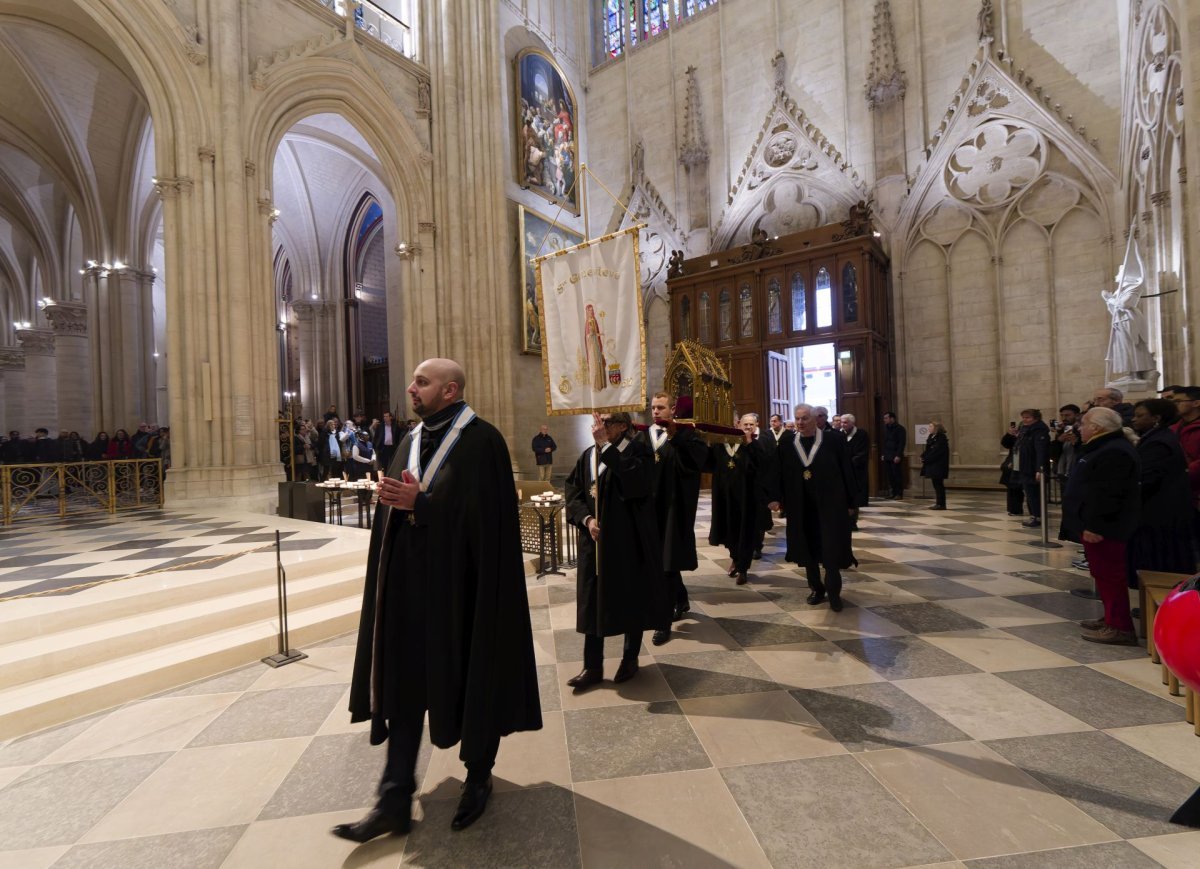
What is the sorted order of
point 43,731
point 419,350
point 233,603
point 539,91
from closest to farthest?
point 43,731 → point 233,603 → point 419,350 → point 539,91

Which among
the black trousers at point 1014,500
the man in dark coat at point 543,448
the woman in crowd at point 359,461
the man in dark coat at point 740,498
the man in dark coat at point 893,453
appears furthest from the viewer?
the man in dark coat at point 543,448

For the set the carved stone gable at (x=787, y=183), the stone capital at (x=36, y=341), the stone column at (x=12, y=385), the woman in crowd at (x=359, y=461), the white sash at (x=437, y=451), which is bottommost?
the woman in crowd at (x=359, y=461)

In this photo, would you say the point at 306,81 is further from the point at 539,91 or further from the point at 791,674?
the point at 791,674

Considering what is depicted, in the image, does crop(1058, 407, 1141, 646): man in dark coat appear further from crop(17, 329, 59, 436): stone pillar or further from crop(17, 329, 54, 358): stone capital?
crop(17, 329, 54, 358): stone capital

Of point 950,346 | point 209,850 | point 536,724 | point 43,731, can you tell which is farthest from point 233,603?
point 950,346

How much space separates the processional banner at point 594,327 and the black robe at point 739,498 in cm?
217

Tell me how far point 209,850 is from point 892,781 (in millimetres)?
2486

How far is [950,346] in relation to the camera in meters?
11.7

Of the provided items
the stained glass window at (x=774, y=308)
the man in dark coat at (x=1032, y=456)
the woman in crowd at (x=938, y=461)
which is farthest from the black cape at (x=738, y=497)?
the stained glass window at (x=774, y=308)

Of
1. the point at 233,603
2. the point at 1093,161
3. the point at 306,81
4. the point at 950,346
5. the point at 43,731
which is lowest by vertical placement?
the point at 43,731

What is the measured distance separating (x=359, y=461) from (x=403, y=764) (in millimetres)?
9386

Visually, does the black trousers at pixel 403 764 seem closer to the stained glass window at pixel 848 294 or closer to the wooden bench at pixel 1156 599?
the wooden bench at pixel 1156 599

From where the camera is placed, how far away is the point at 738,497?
556cm

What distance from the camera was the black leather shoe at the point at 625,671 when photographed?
128 inches
